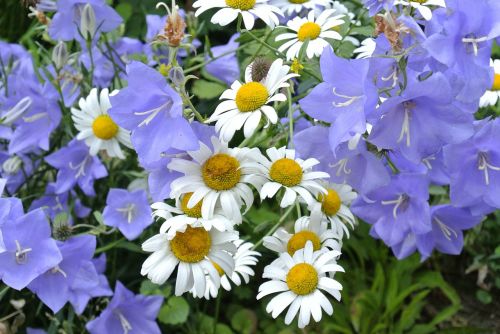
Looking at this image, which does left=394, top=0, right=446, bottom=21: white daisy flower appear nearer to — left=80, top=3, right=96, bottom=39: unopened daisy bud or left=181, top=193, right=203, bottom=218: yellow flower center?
left=181, top=193, right=203, bottom=218: yellow flower center

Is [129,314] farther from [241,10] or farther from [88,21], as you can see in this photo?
[241,10]

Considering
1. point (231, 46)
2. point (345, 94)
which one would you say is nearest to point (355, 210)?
point (345, 94)

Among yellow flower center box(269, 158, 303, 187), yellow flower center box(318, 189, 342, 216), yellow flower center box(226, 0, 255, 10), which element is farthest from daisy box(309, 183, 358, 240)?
yellow flower center box(226, 0, 255, 10)

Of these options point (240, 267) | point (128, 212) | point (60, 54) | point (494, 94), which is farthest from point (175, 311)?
point (494, 94)

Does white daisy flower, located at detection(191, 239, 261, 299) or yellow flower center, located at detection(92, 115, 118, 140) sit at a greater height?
yellow flower center, located at detection(92, 115, 118, 140)

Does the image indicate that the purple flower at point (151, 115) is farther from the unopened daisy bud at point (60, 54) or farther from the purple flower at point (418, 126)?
the unopened daisy bud at point (60, 54)

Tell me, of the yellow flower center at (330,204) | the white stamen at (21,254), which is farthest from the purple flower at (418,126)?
the white stamen at (21,254)
